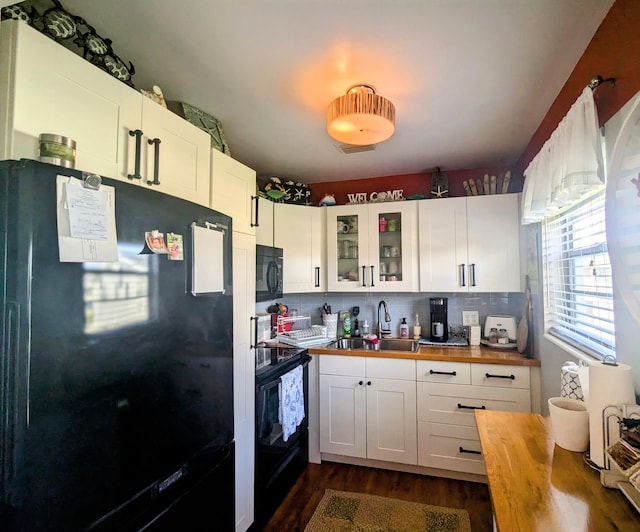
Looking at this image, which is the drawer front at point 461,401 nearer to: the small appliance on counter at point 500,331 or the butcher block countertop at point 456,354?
the butcher block countertop at point 456,354

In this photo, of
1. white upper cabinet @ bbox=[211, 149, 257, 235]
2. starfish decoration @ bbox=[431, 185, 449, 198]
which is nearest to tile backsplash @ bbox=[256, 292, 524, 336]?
starfish decoration @ bbox=[431, 185, 449, 198]

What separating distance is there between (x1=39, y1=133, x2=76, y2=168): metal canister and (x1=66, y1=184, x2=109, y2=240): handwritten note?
97mm

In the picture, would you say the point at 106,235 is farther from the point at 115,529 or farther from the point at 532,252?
the point at 532,252

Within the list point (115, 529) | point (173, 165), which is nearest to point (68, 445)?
point (115, 529)

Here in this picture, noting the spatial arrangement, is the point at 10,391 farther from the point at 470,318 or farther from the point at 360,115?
the point at 470,318

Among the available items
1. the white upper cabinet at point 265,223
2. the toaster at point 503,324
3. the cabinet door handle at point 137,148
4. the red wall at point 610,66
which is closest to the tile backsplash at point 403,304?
the toaster at point 503,324

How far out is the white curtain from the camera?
3.86 feet

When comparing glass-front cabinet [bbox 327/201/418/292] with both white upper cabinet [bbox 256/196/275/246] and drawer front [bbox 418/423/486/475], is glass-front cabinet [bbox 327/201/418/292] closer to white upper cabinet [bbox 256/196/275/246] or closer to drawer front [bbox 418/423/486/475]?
white upper cabinet [bbox 256/196/275/246]

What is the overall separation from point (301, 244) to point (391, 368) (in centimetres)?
126

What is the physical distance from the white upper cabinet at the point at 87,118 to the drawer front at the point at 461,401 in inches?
81.5

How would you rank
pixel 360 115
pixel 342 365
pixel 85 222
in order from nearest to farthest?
pixel 85 222 < pixel 360 115 < pixel 342 365

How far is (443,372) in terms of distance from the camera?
241 centimetres

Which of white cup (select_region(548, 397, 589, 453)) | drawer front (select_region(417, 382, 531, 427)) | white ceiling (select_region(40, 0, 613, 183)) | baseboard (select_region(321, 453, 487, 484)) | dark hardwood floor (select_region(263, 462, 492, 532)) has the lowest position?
dark hardwood floor (select_region(263, 462, 492, 532))

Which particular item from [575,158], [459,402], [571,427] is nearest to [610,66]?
[575,158]
